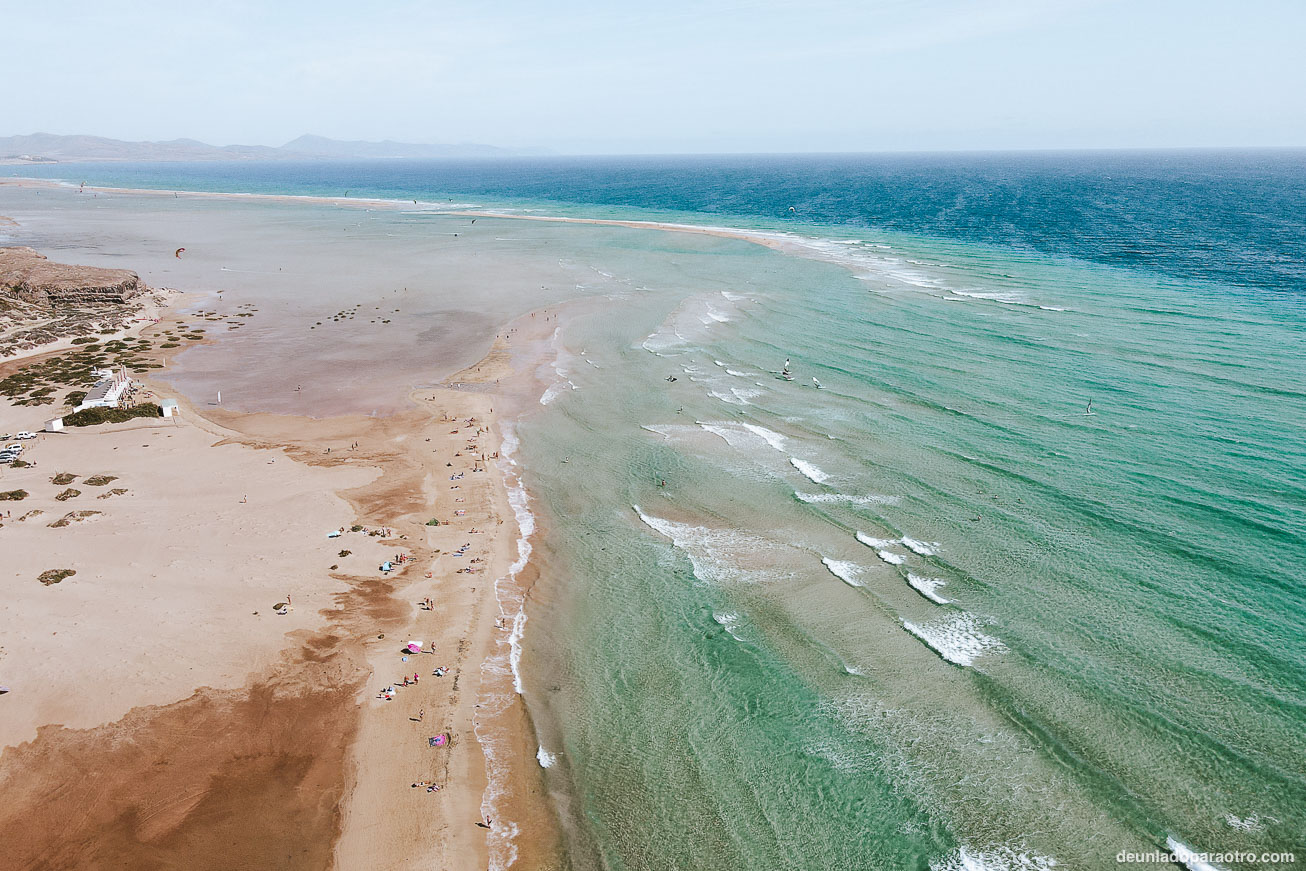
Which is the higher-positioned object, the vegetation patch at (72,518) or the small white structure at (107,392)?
the small white structure at (107,392)

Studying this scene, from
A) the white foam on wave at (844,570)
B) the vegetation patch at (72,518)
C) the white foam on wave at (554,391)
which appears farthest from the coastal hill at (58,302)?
the white foam on wave at (844,570)

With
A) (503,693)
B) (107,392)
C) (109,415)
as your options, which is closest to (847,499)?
(503,693)

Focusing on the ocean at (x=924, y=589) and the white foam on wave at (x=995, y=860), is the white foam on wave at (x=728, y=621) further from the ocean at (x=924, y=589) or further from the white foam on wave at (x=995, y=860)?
the white foam on wave at (x=995, y=860)

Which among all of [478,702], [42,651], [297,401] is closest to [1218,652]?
[478,702]

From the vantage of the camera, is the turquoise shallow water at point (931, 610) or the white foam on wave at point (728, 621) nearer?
the turquoise shallow water at point (931, 610)

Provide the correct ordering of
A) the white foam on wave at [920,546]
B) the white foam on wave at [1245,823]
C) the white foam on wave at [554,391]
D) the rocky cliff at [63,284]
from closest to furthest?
the white foam on wave at [1245,823]
the white foam on wave at [920,546]
the white foam on wave at [554,391]
the rocky cliff at [63,284]

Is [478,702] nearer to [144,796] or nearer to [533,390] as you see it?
[144,796]
